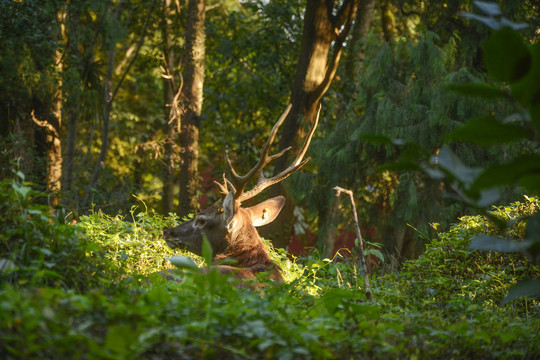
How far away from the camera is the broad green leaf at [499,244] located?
2.19 m

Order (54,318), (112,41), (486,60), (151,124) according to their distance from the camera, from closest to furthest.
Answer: (54,318) < (486,60) < (112,41) < (151,124)

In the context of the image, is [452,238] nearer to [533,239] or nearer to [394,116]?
[533,239]

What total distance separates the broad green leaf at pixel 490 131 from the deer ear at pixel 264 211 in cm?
489

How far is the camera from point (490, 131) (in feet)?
6.85

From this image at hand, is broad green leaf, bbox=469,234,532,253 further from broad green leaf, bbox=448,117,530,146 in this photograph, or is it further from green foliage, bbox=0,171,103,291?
green foliage, bbox=0,171,103,291

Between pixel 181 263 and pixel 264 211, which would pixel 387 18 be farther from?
pixel 181 263

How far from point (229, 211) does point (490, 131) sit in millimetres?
4388

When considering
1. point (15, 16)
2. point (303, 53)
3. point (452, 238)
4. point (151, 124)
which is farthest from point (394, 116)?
point (151, 124)

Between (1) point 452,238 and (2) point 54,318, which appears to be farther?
(1) point 452,238

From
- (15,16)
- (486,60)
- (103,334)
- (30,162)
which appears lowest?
(30,162)

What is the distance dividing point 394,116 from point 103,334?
855 cm

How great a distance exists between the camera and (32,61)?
Result: 1057 cm

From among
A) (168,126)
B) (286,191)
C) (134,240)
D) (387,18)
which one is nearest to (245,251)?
(134,240)

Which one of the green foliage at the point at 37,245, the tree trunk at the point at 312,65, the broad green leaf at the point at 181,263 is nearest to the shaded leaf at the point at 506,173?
the broad green leaf at the point at 181,263
